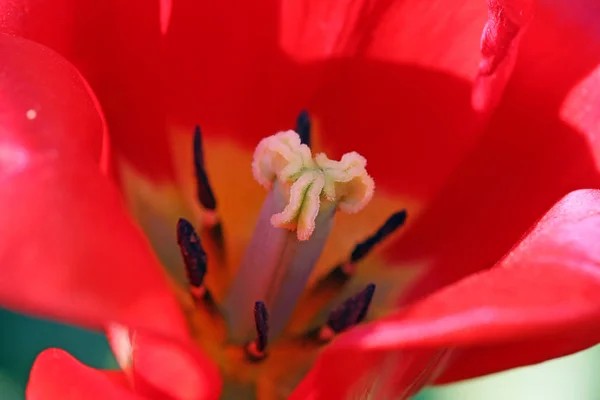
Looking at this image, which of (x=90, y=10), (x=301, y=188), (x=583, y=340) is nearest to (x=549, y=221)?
(x=583, y=340)

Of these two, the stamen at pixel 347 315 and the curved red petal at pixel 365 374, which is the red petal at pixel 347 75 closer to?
the stamen at pixel 347 315

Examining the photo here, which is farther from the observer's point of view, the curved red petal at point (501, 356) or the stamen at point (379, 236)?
the stamen at point (379, 236)

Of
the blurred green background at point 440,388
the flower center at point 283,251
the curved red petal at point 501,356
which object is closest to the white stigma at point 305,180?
the flower center at point 283,251

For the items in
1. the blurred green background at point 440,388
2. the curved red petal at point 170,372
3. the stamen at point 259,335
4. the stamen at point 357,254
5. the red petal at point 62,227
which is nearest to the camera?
the red petal at point 62,227

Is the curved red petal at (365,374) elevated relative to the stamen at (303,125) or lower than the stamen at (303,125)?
elevated

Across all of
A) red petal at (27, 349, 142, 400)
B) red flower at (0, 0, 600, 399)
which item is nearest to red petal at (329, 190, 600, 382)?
red flower at (0, 0, 600, 399)

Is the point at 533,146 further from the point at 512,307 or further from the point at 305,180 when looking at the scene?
the point at 512,307
